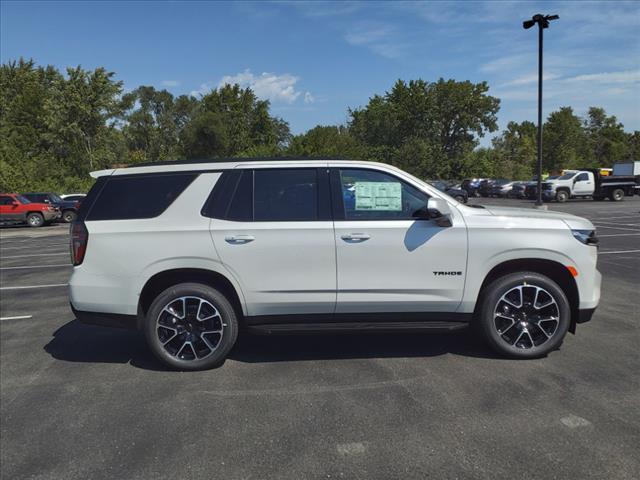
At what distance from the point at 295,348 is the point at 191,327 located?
1.10 metres

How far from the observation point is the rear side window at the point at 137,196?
13.9 feet

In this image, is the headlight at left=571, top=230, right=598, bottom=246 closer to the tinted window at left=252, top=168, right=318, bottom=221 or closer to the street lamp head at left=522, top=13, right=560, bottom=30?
the tinted window at left=252, top=168, right=318, bottom=221

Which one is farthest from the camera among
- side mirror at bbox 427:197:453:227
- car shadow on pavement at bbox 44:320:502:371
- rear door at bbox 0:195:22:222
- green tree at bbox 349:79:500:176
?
green tree at bbox 349:79:500:176

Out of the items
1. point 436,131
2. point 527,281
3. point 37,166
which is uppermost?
point 436,131

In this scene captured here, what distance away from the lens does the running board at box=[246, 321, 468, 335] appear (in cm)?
414

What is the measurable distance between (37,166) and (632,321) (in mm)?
42128

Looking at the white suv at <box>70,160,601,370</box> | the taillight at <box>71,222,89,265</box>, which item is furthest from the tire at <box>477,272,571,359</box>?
the taillight at <box>71,222,89,265</box>

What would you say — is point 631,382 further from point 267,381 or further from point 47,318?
point 47,318

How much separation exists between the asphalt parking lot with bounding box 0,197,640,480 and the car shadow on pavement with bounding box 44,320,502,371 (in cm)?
2

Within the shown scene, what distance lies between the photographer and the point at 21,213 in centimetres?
2348

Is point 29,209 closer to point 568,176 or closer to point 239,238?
point 239,238

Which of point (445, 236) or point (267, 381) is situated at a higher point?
point (445, 236)

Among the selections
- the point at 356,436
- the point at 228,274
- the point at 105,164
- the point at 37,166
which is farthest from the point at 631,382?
the point at 105,164

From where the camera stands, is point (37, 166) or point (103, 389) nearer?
point (103, 389)
